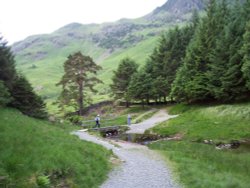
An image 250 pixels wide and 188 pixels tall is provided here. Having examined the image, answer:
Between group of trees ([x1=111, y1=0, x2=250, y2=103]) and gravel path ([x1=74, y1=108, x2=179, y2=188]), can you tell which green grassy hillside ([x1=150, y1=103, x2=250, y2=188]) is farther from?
group of trees ([x1=111, y1=0, x2=250, y2=103])

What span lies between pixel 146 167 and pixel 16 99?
25.9 m

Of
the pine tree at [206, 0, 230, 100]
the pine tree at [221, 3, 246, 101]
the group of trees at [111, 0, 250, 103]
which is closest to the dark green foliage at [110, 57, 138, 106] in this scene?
the group of trees at [111, 0, 250, 103]

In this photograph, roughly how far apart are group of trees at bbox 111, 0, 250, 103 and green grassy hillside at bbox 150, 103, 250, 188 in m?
3.96

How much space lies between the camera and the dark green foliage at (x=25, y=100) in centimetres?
4401

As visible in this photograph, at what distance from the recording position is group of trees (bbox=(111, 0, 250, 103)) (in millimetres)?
57094

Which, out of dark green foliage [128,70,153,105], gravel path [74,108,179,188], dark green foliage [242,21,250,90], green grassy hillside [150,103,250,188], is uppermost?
dark green foliage [242,21,250,90]

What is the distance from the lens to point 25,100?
147 feet

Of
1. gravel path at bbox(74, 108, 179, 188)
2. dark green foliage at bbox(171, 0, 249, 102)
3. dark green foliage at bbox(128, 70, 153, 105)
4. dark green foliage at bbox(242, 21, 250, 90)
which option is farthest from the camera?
dark green foliage at bbox(128, 70, 153, 105)

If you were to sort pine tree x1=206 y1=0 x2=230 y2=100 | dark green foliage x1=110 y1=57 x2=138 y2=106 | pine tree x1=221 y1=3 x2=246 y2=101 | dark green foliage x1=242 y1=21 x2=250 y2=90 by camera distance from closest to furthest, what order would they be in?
dark green foliage x1=242 y1=21 x2=250 y2=90 < pine tree x1=221 y1=3 x2=246 y2=101 < pine tree x1=206 y1=0 x2=230 y2=100 < dark green foliage x1=110 y1=57 x2=138 y2=106

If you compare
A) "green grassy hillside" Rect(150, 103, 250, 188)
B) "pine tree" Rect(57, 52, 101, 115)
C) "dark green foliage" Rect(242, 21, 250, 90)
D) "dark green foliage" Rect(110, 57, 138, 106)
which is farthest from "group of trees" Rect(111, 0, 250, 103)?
"pine tree" Rect(57, 52, 101, 115)

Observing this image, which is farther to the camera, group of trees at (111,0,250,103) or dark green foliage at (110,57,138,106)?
dark green foliage at (110,57,138,106)

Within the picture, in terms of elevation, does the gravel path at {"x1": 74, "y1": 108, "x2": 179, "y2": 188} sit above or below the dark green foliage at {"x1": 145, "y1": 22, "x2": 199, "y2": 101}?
below

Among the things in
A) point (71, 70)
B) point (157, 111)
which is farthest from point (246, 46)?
point (71, 70)

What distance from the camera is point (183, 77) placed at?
224ft
